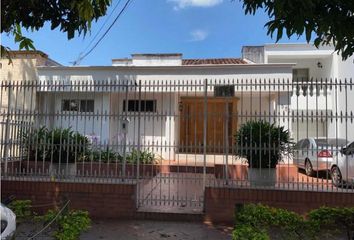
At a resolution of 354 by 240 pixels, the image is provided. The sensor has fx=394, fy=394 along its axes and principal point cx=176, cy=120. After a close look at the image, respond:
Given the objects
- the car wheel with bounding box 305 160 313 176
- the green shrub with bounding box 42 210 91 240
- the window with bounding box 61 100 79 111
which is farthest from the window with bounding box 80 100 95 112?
the car wheel with bounding box 305 160 313 176

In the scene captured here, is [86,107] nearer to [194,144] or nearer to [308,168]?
[194,144]

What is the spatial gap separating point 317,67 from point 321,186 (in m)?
17.8

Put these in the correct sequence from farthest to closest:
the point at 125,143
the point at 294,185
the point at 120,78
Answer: the point at 120,78 → the point at 125,143 → the point at 294,185

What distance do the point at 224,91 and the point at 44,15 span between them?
5.55m

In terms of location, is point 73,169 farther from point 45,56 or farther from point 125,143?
point 45,56

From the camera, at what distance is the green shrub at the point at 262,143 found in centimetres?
784

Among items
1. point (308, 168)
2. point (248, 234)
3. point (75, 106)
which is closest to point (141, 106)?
point (75, 106)

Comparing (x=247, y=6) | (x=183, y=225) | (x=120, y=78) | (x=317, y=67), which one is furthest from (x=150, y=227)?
(x=317, y=67)

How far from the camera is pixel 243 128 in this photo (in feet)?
26.5

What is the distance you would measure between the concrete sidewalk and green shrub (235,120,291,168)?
155 cm

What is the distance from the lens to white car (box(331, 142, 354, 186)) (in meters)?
7.89

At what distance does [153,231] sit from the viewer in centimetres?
688

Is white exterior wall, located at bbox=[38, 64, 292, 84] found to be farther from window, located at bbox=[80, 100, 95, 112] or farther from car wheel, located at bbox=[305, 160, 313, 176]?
car wheel, located at bbox=[305, 160, 313, 176]

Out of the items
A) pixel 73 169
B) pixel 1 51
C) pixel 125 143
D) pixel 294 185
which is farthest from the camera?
pixel 73 169
